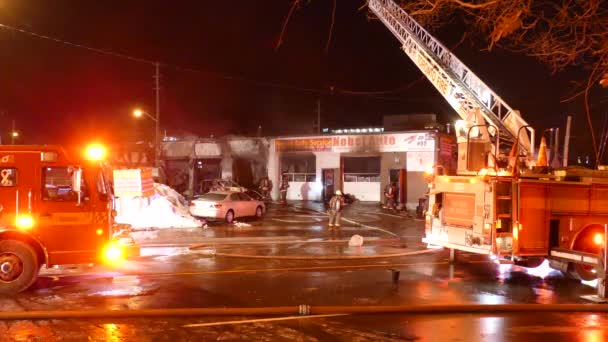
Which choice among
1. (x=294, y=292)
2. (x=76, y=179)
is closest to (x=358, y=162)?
(x=294, y=292)

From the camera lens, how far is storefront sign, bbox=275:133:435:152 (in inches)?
1222

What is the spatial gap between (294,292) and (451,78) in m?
11.6

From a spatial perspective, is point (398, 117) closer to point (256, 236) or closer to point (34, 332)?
point (256, 236)

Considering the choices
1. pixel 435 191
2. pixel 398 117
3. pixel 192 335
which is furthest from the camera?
pixel 398 117

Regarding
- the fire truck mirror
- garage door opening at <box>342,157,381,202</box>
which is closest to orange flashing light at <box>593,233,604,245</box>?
the fire truck mirror

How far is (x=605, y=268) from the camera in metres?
8.87

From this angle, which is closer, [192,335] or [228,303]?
[192,335]

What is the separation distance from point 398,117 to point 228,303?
1526 inches

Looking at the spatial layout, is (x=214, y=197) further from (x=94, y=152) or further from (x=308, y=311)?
(x=308, y=311)

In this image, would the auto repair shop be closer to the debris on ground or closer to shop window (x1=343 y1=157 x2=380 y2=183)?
shop window (x1=343 y1=157 x2=380 y2=183)

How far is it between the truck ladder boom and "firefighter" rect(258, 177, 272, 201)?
15.5 m

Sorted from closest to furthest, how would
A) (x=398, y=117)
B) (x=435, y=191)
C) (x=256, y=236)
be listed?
(x=435, y=191), (x=256, y=236), (x=398, y=117)

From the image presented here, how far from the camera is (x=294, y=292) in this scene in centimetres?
921

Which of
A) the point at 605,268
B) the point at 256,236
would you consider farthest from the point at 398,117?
the point at 605,268
